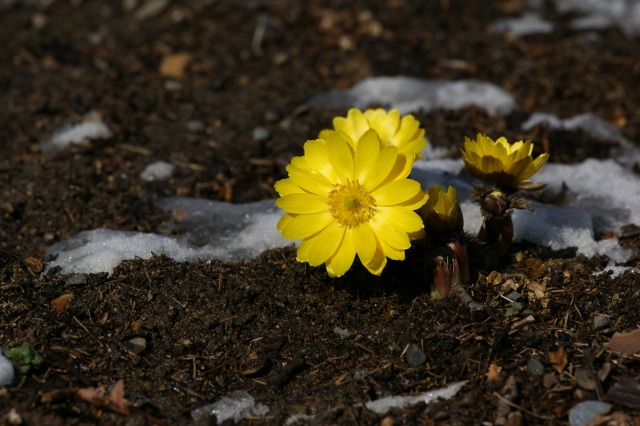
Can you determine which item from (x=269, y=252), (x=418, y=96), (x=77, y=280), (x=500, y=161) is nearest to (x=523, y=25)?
(x=418, y=96)

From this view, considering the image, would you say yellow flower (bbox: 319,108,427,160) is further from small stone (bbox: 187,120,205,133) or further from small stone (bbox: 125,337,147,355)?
small stone (bbox: 187,120,205,133)

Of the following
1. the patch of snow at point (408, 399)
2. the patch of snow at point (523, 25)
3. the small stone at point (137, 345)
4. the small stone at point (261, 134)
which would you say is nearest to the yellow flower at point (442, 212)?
the patch of snow at point (408, 399)

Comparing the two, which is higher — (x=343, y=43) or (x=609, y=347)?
(x=343, y=43)

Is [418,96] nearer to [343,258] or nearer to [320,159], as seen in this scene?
[320,159]

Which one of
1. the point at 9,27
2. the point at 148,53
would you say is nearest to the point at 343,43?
the point at 148,53

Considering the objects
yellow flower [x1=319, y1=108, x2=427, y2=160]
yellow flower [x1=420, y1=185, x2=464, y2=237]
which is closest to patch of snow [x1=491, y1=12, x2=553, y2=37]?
yellow flower [x1=319, y1=108, x2=427, y2=160]

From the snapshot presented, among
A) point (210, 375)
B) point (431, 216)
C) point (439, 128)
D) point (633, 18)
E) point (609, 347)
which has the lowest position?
point (210, 375)

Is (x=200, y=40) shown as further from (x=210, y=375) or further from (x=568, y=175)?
(x=210, y=375)
